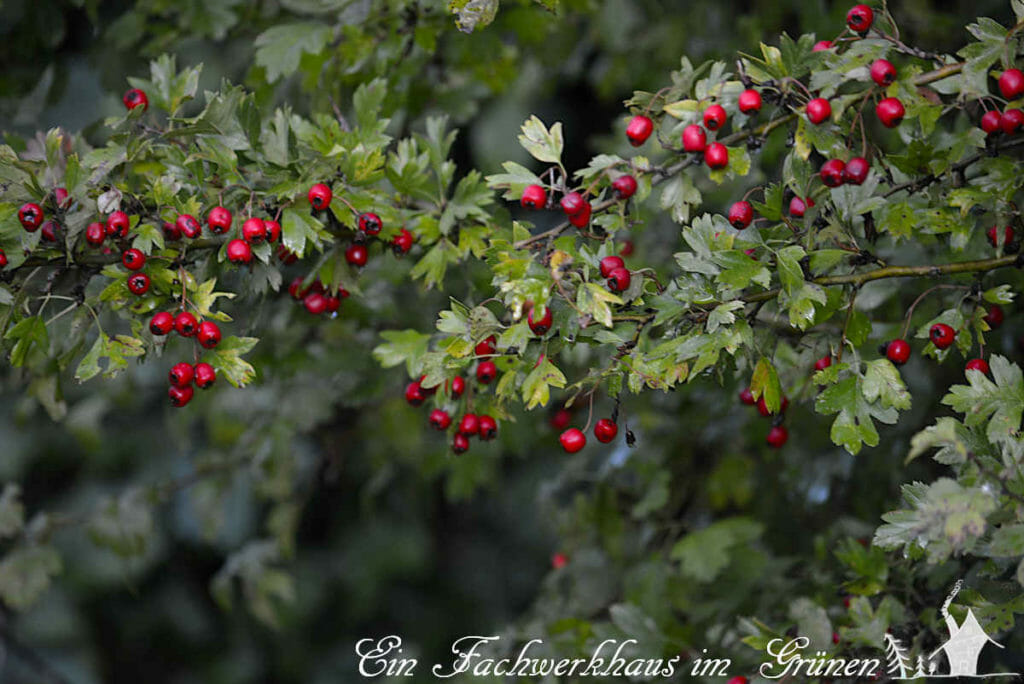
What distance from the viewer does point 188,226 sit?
1.30 m

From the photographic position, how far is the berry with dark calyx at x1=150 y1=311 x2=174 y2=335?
1.26 m

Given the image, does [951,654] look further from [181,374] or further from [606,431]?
[181,374]

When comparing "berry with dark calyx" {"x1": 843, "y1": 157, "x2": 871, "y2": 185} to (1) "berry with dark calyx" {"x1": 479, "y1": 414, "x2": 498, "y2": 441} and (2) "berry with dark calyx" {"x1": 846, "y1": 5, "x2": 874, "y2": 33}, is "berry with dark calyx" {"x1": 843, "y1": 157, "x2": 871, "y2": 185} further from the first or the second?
(1) "berry with dark calyx" {"x1": 479, "y1": 414, "x2": 498, "y2": 441}

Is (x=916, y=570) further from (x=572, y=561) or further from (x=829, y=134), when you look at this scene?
(x=572, y=561)

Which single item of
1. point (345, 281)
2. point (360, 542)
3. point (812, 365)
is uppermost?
point (345, 281)

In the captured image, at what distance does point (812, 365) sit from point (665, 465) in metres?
0.85

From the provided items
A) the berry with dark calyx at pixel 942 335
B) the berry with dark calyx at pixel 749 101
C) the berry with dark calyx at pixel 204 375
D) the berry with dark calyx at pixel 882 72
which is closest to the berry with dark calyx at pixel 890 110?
the berry with dark calyx at pixel 882 72

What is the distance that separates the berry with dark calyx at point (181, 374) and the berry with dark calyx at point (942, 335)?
1033 millimetres

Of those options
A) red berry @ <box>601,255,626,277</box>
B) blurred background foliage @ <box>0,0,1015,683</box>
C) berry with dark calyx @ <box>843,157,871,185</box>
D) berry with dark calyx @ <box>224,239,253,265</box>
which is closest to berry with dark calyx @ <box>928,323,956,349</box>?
berry with dark calyx @ <box>843,157,871,185</box>

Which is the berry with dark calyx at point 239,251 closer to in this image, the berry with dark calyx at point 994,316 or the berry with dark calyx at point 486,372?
the berry with dark calyx at point 486,372

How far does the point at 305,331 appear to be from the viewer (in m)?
2.09

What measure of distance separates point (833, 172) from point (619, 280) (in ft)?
1.04

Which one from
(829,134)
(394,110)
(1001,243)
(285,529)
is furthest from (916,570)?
(285,529)

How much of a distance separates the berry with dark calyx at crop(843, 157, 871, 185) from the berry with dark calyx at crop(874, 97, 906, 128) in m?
0.06
